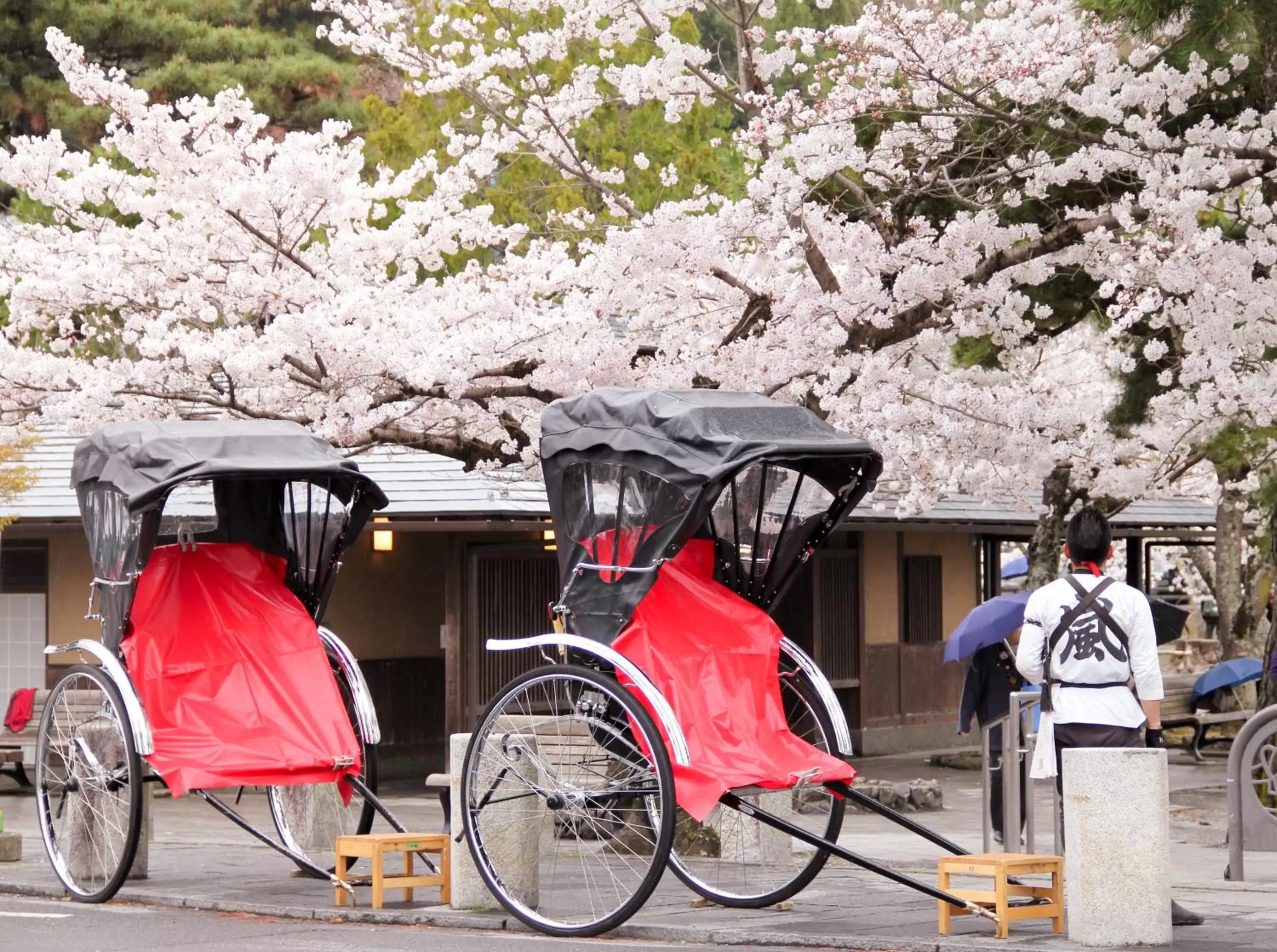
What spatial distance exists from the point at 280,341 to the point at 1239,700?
16996mm

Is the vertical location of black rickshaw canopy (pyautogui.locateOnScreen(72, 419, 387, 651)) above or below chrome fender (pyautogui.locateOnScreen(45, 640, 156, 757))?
above

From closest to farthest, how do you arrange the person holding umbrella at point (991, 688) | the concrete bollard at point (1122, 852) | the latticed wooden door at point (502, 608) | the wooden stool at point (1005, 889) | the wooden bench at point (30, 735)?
the concrete bollard at point (1122, 852) → the wooden stool at point (1005, 889) → the person holding umbrella at point (991, 688) → the wooden bench at point (30, 735) → the latticed wooden door at point (502, 608)

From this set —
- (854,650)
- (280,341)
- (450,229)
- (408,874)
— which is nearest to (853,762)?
(854,650)

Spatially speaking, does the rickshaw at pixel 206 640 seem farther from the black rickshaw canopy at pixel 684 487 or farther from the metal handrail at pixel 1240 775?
the metal handrail at pixel 1240 775

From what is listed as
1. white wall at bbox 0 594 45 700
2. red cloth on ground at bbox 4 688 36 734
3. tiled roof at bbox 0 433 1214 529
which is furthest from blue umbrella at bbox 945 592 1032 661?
white wall at bbox 0 594 45 700

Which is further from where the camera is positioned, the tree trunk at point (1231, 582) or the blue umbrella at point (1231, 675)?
the tree trunk at point (1231, 582)

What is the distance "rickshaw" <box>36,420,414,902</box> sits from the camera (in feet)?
31.1

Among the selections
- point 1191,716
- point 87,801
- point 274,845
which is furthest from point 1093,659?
point 1191,716

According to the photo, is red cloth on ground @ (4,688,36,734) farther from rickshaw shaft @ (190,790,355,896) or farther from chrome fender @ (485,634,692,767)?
chrome fender @ (485,634,692,767)

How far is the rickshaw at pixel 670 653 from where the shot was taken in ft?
27.1

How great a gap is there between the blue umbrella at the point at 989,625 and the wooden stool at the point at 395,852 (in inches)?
126

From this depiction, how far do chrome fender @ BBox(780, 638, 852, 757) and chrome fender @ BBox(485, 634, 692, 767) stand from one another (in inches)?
34.6

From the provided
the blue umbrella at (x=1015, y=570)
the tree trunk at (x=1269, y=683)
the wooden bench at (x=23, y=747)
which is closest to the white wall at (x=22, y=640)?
the wooden bench at (x=23, y=747)

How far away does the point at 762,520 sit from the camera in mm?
9461
